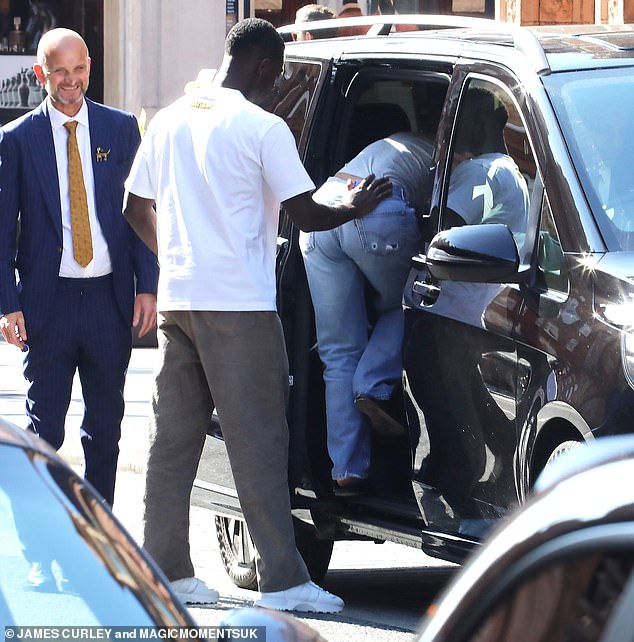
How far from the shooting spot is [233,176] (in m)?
5.70

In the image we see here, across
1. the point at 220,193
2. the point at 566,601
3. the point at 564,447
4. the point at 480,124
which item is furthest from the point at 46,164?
the point at 566,601

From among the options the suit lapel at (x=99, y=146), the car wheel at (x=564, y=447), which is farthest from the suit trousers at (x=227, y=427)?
the car wheel at (x=564, y=447)

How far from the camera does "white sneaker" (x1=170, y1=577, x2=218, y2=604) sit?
6031 millimetres

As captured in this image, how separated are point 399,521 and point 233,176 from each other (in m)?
1.29

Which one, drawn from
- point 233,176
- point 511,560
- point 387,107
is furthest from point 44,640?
point 387,107

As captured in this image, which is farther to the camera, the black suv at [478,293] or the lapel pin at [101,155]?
the lapel pin at [101,155]

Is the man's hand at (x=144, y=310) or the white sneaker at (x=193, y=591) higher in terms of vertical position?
the man's hand at (x=144, y=310)

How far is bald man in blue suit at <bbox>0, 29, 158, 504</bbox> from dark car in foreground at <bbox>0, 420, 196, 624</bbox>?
11.4 ft

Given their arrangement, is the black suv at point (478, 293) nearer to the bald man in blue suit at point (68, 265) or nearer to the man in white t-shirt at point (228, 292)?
the man in white t-shirt at point (228, 292)

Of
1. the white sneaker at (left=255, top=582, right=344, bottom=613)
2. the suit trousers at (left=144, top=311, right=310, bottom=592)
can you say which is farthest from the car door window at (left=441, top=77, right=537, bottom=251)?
the white sneaker at (left=255, top=582, right=344, bottom=613)

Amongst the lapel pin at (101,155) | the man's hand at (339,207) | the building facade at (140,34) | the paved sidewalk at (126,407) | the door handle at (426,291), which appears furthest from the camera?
the building facade at (140,34)

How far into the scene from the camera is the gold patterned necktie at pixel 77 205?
6.32 m

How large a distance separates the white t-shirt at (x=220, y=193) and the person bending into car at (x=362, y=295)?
0.25m

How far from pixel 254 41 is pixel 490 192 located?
99 centimetres
